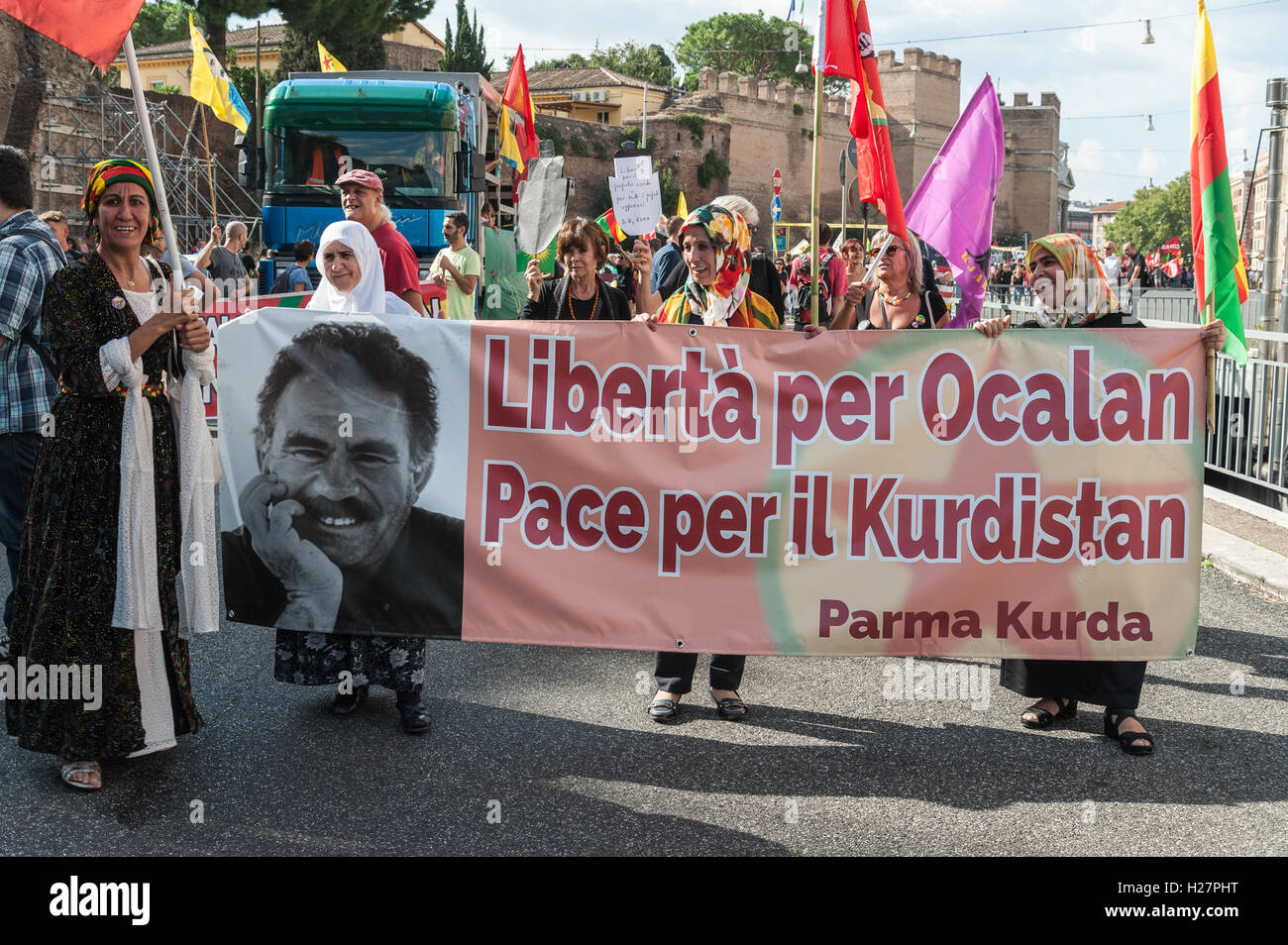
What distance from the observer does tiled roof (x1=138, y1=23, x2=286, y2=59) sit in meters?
67.6

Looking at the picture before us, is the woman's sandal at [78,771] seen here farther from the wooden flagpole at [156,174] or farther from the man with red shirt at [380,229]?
the man with red shirt at [380,229]

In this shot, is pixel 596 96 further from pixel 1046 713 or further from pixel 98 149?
pixel 1046 713

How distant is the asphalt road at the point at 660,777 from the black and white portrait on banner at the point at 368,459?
49 centimetres

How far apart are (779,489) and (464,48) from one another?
56.6 meters

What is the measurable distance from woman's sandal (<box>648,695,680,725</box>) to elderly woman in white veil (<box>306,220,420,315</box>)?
174 cm

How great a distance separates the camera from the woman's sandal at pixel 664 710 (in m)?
4.87

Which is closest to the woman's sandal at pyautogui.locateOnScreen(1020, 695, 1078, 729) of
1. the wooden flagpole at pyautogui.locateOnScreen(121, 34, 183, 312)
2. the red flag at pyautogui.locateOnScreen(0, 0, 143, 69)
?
the wooden flagpole at pyautogui.locateOnScreen(121, 34, 183, 312)

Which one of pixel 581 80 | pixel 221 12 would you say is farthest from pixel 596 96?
pixel 221 12

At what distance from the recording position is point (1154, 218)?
138625 mm

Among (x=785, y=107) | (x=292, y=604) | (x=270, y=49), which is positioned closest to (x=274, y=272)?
(x=292, y=604)

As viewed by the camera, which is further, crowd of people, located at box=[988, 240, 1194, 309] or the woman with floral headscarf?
crowd of people, located at box=[988, 240, 1194, 309]

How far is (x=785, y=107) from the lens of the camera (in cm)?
8394

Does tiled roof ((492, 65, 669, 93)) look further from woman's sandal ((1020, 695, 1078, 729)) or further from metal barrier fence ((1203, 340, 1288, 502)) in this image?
woman's sandal ((1020, 695, 1078, 729))

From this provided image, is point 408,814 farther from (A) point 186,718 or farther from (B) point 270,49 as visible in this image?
(B) point 270,49
